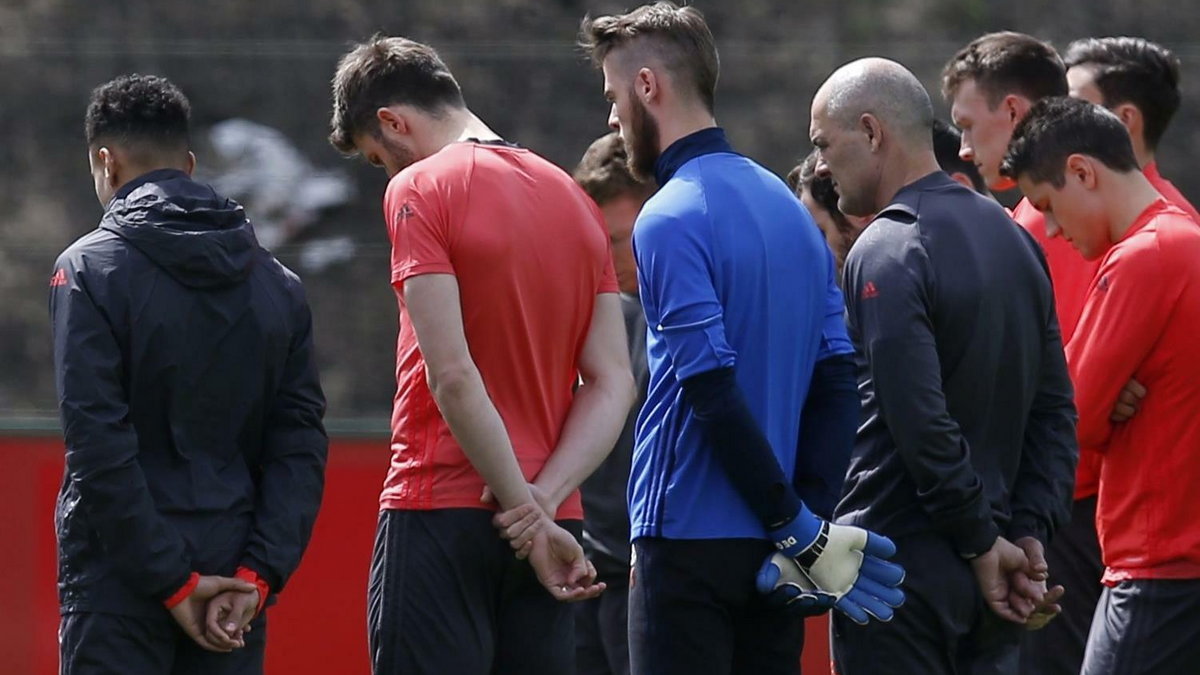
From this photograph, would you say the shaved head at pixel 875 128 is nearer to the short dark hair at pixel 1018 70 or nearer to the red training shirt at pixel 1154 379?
the red training shirt at pixel 1154 379

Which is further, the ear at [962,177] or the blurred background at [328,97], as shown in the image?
the blurred background at [328,97]

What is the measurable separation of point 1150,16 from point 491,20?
7.86 ft

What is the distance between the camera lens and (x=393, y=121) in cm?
380

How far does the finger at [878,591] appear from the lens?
3428 millimetres

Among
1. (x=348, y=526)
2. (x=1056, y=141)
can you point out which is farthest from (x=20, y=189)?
(x=1056, y=141)

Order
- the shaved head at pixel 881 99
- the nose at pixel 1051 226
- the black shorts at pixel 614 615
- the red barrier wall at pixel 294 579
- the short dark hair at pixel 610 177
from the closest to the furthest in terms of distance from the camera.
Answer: the shaved head at pixel 881 99, the nose at pixel 1051 226, the black shorts at pixel 614 615, the short dark hair at pixel 610 177, the red barrier wall at pixel 294 579

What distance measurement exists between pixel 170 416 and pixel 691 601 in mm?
1165

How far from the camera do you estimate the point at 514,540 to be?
142 inches

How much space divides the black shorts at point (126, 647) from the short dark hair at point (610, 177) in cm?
185

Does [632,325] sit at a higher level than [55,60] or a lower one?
lower

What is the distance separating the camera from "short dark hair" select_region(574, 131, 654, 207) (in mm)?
5031

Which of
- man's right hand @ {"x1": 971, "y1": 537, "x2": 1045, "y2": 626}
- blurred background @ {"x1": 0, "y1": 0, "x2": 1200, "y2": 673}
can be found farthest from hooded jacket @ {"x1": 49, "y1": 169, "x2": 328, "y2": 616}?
blurred background @ {"x1": 0, "y1": 0, "x2": 1200, "y2": 673}

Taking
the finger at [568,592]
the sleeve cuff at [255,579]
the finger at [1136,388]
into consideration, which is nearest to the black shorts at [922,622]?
the finger at [568,592]

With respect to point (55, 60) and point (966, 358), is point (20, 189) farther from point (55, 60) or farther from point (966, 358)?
point (966, 358)
